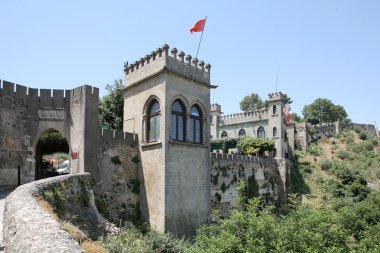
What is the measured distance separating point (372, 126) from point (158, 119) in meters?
49.2

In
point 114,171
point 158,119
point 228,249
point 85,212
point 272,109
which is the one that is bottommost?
point 228,249

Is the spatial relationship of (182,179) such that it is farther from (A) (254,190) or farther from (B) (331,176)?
(B) (331,176)

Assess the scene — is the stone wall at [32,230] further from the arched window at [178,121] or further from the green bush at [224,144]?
the green bush at [224,144]

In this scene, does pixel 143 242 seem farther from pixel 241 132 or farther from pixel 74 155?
pixel 241 132

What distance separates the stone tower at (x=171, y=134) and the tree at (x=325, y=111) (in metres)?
52.9

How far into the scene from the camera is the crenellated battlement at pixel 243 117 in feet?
127

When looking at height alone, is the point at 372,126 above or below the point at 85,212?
above

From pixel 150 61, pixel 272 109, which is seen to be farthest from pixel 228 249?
pixel 272 109

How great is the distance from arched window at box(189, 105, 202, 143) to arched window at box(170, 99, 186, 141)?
0.61 meters

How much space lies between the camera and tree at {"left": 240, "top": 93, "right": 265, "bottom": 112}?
66375mm

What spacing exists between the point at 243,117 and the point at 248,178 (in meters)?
14.9

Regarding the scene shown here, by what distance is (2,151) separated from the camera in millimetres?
15133

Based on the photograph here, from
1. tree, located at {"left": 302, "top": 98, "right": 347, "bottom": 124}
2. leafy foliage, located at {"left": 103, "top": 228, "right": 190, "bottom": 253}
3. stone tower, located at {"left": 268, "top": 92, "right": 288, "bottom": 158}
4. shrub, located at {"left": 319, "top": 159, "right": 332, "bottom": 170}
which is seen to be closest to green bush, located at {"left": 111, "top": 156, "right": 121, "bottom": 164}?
leafy foliage, located at {"left": 103, "top": 228, "right": 190, "bottom": 253}

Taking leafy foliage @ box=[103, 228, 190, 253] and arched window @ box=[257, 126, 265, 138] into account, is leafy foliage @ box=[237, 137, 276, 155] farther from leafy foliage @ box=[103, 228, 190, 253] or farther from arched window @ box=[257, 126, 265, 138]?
leafy foliage @ box=[103, 228, 190, 253]
